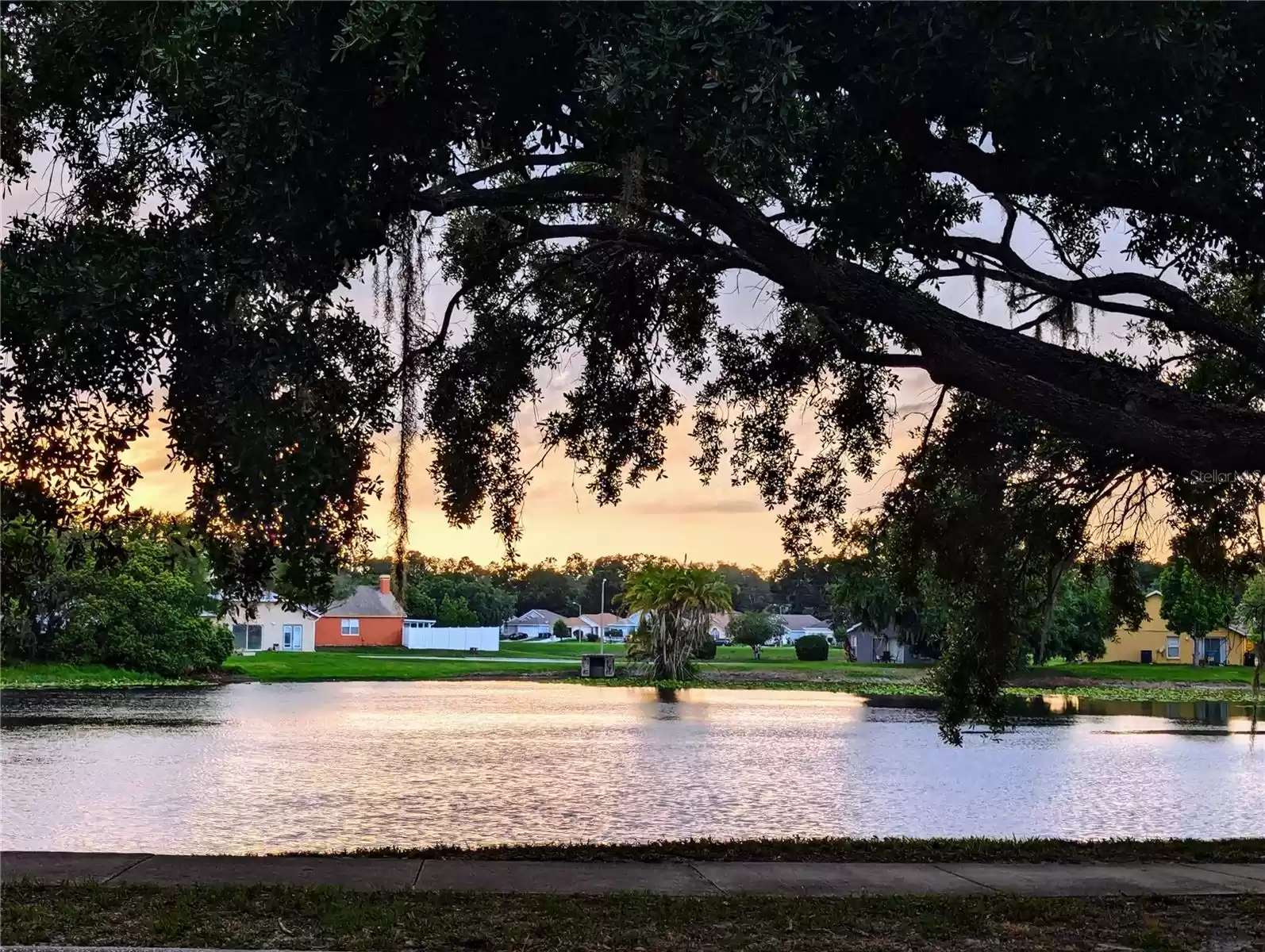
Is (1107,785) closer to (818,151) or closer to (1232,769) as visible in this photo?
(1232,769)

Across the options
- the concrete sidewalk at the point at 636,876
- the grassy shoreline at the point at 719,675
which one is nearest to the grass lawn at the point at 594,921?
the concrete sidewalk at the point at 636,876

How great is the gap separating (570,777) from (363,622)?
247 feet

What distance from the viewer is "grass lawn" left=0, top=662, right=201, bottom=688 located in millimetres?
52550

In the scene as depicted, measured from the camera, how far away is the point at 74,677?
180ft

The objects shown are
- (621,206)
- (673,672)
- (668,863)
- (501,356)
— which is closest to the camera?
(621,206)

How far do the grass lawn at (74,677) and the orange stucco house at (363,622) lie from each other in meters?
34.9

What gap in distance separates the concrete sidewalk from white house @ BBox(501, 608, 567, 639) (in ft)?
466

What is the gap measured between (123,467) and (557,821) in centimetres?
866

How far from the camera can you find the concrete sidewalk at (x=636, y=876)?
10.2 meters

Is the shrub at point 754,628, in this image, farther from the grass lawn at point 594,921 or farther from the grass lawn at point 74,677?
the grass lawn at point 594,921

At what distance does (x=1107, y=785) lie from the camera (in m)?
22.9

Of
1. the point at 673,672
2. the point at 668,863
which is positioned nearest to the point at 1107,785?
the point at 668,863

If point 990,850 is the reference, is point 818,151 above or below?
above

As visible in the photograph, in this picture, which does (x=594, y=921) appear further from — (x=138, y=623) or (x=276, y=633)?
(x=276, y=633)
